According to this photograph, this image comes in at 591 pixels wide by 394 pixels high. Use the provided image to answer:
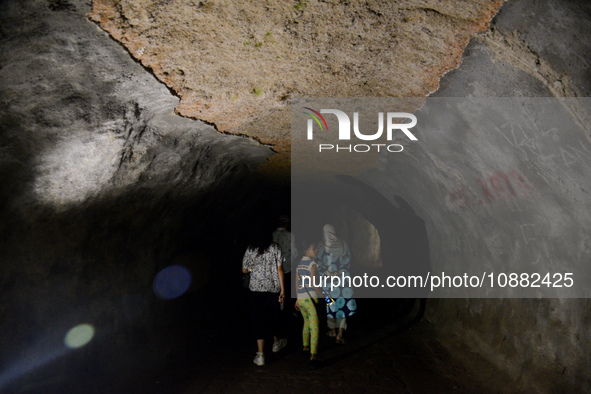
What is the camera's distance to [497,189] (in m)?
4.24

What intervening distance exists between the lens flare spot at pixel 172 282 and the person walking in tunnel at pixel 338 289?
7.25ft

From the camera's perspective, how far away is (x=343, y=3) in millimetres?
2451

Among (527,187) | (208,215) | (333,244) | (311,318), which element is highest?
A: (527,187)

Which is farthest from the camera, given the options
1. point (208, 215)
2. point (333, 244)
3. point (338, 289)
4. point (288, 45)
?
point (208, 215)

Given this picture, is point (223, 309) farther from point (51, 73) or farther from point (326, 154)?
point (51, 73)

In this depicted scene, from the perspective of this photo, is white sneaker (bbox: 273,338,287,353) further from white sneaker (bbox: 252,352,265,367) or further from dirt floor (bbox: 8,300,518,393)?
white sneaker (bbox: 252,352,265,367)

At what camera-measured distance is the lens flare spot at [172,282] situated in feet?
19.3

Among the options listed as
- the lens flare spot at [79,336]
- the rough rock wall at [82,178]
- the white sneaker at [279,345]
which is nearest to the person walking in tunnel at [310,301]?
the white sneaker at [279,345]

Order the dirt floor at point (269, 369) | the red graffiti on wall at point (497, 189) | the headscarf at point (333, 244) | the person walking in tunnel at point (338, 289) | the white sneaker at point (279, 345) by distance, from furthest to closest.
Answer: the headscarf at point (333, 244) < the person walking in tunnel at point (338, 289) < the white sneaker at point (279, 345) < the dirt floor at point (269, 369) < the red graffiti on wall at point (497, 189)

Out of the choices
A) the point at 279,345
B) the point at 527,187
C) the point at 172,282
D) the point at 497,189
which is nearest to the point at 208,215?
the point at 172,282

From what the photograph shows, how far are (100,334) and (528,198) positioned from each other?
4.65m

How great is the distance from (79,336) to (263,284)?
2.10 meters

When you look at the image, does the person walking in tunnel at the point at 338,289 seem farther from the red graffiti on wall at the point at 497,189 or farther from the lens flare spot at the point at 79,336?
the lens flare spot at the point at 79,336

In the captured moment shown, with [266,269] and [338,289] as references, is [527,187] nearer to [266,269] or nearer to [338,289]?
[266,269]
